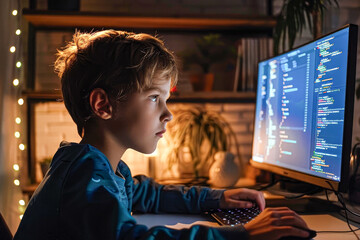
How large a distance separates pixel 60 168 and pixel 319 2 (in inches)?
55.5

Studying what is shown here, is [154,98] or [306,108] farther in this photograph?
[306,108]

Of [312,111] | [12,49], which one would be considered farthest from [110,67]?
[12,49]

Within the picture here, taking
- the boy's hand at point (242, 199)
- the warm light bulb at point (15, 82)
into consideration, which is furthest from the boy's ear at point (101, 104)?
the warm light bulb at point (15, 82)

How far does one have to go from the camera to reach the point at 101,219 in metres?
0.66

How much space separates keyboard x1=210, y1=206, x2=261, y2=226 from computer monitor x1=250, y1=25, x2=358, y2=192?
22cm

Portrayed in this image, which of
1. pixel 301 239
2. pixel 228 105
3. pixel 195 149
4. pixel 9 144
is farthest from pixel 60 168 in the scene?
pixel 228 105

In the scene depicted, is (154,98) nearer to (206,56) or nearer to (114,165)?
(114,165)

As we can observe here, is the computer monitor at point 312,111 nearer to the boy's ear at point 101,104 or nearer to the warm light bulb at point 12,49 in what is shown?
the boy's ear at point 101,104

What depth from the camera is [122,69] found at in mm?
887

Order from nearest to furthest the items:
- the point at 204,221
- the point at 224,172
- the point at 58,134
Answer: the point at 204,221 < the point at 224,172 < the point at 58,134

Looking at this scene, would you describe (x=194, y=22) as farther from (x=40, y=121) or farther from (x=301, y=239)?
(x=301, y=239)

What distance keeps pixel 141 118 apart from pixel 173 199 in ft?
1.11

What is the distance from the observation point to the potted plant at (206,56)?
5.70 feet

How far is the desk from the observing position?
911mm
